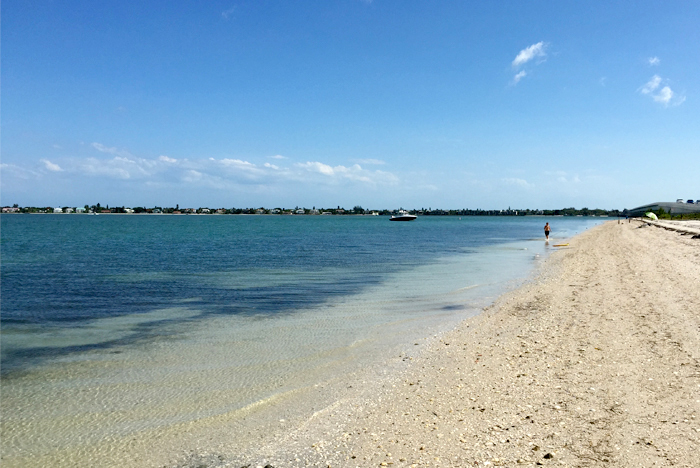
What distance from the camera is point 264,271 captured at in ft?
95.3

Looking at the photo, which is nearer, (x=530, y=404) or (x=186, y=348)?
(x=530, y=404)

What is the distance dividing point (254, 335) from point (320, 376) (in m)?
4.16

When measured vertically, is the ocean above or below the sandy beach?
below

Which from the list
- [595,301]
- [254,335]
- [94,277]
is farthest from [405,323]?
[94,277]

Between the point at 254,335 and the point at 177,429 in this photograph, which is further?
the point at 254,335

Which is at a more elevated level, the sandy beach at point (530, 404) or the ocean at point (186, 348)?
the sandy beach at point (530, 404)

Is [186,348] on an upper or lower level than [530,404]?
lower

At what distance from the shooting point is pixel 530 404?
7.33 m

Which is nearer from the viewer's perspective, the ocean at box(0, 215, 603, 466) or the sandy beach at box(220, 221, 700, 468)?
the sandy beach at box(220, 221, 700, 468)

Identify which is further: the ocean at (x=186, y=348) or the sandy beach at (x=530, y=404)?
the ocean at (x=186, y=348)

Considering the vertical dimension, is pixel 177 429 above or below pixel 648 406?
below

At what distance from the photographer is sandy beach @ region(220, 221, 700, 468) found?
5.85 m

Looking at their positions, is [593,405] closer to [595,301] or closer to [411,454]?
[411,454]

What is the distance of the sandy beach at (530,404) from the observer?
19.2 ft
